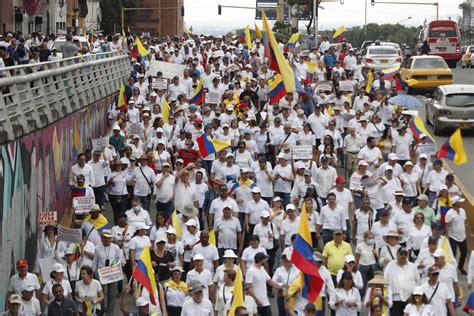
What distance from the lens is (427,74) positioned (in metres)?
42.2

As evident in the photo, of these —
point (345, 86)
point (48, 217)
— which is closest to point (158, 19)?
point (345, 86)

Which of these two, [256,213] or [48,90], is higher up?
[48,90]

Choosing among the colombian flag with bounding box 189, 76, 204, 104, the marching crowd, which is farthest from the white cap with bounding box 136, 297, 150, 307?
the colombian flag with bounding box 189, 76, 204, 104

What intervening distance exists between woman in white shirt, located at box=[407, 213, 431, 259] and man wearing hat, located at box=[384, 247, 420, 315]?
1665 mm

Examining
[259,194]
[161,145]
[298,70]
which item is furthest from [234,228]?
[298,70]

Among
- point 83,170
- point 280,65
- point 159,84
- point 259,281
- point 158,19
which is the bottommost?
point 158,19

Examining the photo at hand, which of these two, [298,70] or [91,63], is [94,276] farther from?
[298,70]

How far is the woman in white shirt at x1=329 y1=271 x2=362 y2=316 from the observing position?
1571cm

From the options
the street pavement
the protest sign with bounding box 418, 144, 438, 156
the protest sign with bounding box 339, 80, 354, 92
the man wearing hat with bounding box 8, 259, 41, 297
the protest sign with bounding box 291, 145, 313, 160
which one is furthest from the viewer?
the protest sign with bounding box 339, 80, 354, 92

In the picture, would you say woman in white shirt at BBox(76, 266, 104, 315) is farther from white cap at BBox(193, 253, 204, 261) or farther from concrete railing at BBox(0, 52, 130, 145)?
concrete railing at BBox(0, 52, 130, 145)

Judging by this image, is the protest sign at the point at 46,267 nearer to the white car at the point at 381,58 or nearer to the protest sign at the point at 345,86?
the protest sign at the point at 345,86

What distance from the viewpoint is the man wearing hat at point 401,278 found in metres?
16.3

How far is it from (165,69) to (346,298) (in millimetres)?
16984

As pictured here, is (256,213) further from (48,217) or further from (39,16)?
(39,16)
